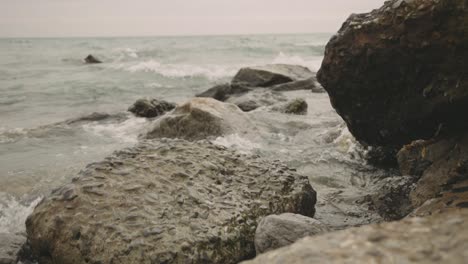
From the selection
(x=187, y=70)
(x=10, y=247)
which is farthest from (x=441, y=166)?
(x=187, y=70)

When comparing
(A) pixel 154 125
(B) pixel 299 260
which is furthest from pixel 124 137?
(B) pixel 299 260

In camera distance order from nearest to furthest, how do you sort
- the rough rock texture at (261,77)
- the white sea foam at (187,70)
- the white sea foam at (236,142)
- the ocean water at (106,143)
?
1. the ocean water at (106,143)
2. the white sea foam at (236,142)
3. the rough rock texture at (261,77)
4. the white sea foam at (187,70)

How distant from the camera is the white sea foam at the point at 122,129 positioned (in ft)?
29.6

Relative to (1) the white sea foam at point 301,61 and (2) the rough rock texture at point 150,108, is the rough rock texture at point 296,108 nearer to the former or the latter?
(2) the rough rock texture at point 150,108

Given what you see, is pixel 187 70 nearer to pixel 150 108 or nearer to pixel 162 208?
pixel 150 108

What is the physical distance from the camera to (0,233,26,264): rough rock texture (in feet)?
12.2

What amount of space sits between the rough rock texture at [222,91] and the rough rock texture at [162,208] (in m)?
8.92

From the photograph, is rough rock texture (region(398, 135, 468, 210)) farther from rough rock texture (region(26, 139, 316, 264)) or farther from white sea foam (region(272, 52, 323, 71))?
white sea foam (region(272, 52, 323, 71))

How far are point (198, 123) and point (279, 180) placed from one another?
12.6 ft

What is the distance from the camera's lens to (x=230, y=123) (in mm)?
8078

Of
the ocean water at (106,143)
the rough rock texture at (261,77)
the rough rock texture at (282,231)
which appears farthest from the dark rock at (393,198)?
the rough rock texture at (261,77)

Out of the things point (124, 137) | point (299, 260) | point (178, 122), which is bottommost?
point (124, 137)

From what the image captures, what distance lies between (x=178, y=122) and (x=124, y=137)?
1600 millimetres

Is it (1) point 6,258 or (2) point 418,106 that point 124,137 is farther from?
(2) point 418,106
